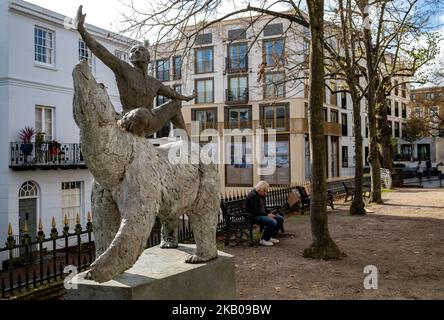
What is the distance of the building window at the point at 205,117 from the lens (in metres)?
40.2

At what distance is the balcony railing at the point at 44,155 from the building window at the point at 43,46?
3964mm

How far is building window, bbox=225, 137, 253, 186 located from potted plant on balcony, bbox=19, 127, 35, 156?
848 inches

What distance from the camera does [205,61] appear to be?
40.6 m

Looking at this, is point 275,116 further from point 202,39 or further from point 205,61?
point 202,39

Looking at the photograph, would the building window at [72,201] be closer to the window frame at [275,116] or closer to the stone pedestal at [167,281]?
the stone pedestal at [167,281]

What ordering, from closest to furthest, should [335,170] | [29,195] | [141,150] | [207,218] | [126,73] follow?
[141,150] < [126,73] < [207,218] < [29,195] < [335,170]

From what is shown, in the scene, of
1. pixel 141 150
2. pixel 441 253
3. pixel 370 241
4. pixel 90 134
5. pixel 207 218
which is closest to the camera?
pixel 90 134

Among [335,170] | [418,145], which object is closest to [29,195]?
[335,170]

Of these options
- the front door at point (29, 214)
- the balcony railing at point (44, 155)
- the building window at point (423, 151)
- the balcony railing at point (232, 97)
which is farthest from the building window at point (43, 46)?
the building window at point (423, 151)

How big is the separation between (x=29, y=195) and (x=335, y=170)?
32637mm

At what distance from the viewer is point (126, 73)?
13.3 feet

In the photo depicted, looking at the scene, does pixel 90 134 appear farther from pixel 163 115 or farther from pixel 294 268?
pixel 294 268

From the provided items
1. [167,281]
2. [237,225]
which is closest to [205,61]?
[237,225]
